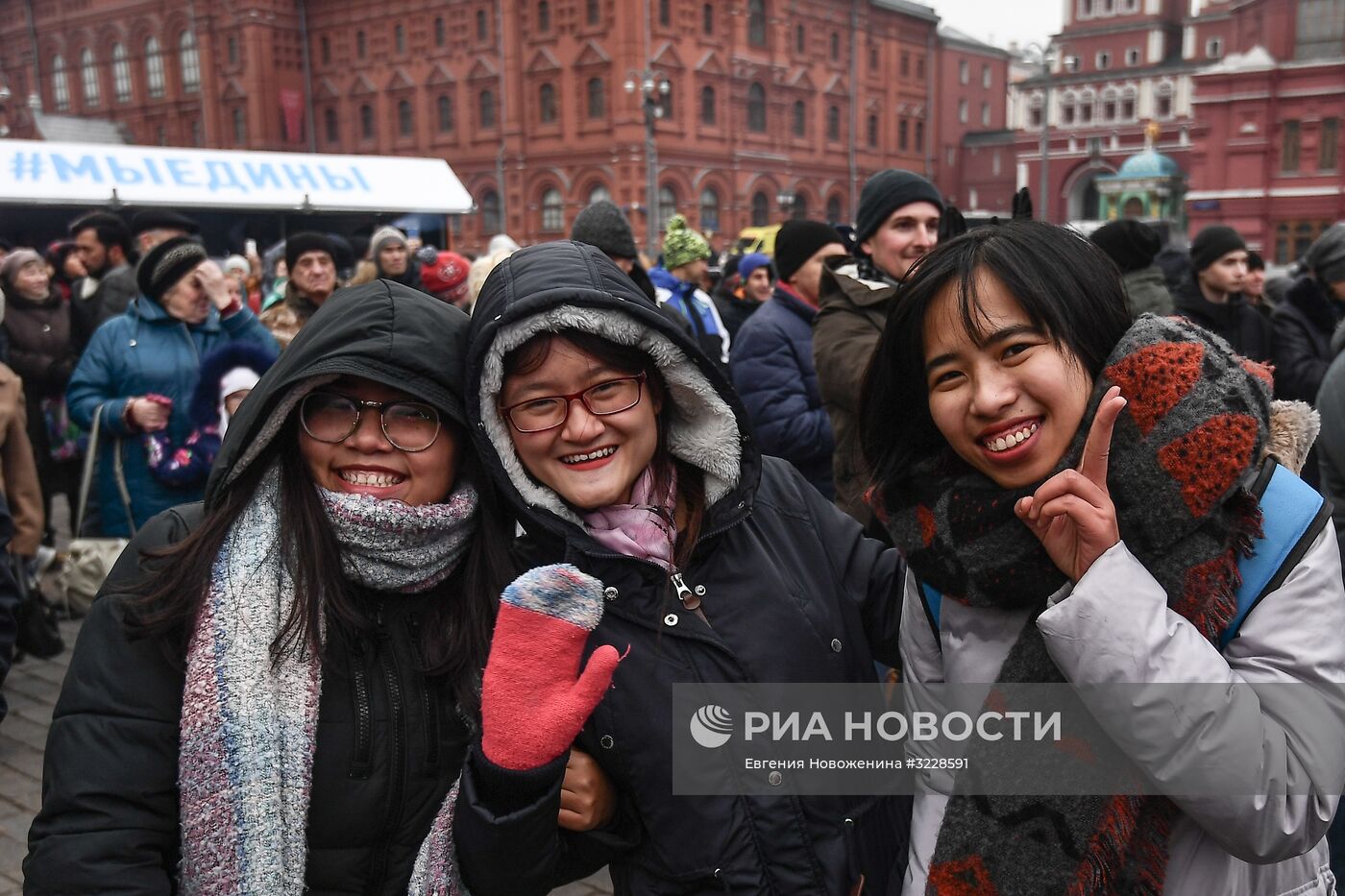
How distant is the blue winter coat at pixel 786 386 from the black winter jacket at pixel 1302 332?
2.72 meters

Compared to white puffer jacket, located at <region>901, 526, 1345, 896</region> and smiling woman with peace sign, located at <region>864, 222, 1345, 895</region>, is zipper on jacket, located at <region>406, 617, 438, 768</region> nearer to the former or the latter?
smiling woman with peace sign, located at <region>864, 222, 1345, 895</region>

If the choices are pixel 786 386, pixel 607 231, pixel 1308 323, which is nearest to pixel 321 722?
pixel 786 386

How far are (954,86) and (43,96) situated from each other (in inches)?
1797

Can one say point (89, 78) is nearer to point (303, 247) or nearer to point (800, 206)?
point (800, 206)

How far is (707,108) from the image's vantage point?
3856 centimetres

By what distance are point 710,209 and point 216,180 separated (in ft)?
90.6

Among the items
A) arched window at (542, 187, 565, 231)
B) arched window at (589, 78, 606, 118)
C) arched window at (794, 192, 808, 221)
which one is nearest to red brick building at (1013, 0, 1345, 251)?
arched window at (794, 192, 808, 221)

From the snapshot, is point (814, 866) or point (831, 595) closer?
point (814, 866)

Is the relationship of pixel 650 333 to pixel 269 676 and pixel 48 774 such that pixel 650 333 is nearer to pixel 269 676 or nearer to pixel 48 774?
pixel 269 676

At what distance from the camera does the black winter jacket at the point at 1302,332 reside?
531cm

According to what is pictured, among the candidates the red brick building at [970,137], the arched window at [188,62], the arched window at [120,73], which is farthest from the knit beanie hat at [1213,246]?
the arched window at [120,73]

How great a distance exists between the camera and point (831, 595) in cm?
189

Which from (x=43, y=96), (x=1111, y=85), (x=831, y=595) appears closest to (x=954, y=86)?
(x=1111, y=85)

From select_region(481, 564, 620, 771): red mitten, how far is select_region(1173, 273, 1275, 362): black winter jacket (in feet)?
16.3
